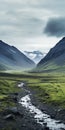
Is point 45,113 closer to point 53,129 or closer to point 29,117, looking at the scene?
point 29,117

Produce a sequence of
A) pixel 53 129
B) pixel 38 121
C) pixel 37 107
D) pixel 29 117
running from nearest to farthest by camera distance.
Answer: pixel 53 129 → pixel 38 121 → pixel 29 117 → pixel 37 107

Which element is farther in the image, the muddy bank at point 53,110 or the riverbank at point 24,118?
the muddy bank at point 53,110

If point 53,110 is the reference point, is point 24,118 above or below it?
below

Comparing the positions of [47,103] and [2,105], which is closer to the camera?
[2,105]

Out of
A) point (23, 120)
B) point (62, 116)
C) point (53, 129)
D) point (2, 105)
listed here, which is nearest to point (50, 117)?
point (62, 116)

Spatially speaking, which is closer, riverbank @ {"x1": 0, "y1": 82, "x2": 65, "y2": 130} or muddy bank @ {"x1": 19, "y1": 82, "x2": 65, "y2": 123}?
riverbank @ {"x1": 0, "y1": 82, "x2": 65, "y2": 130}

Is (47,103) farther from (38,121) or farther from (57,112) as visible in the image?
(38,121)

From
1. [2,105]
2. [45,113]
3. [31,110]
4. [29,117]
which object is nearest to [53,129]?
[29,117]

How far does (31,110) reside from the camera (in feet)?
455

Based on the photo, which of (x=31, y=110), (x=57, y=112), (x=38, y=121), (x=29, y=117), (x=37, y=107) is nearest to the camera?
(x=38, y=121)

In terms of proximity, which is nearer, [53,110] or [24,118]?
[24,118]

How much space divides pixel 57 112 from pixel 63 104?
15.5m

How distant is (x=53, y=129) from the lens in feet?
328

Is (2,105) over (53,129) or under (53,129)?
over
